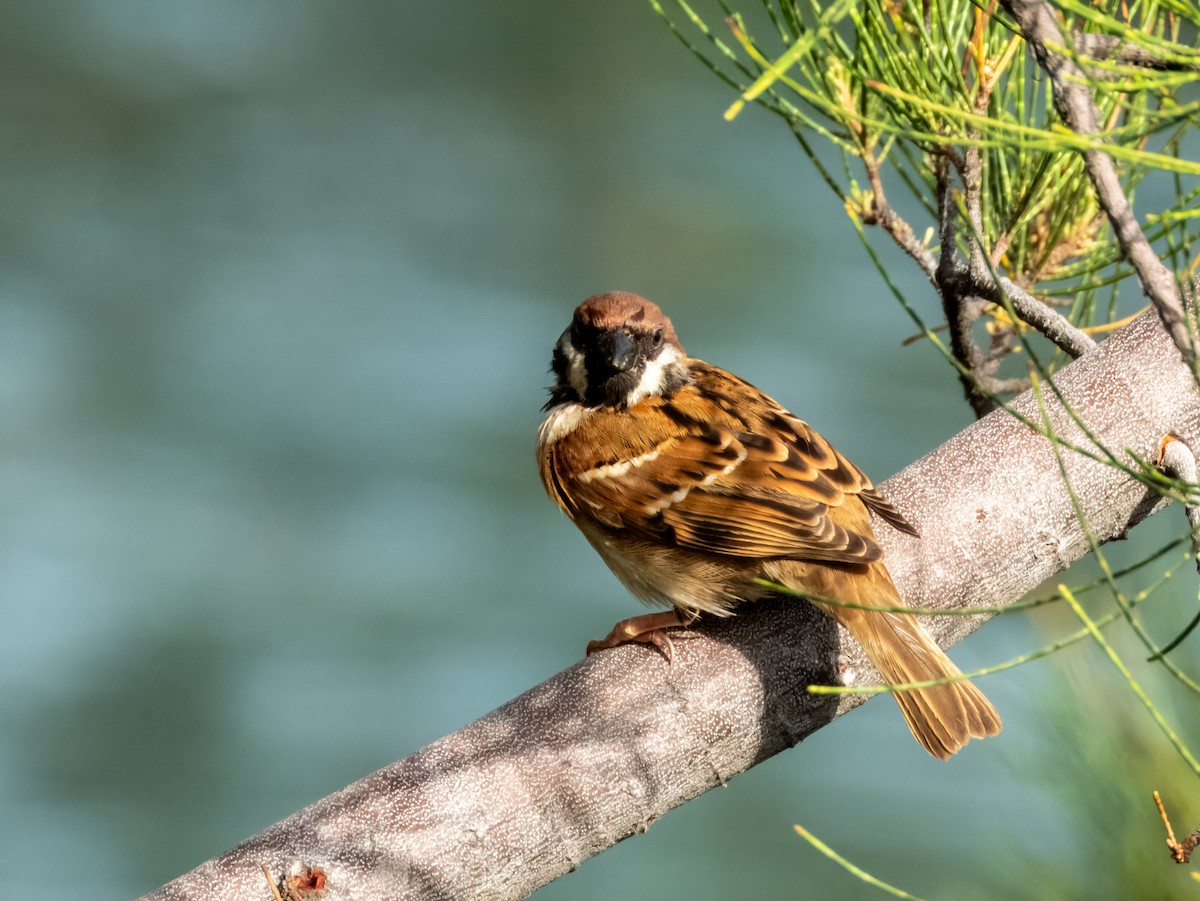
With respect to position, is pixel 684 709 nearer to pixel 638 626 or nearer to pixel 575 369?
pixel 638 626

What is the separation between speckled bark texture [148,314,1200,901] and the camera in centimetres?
142

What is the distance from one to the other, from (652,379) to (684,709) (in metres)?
0.91

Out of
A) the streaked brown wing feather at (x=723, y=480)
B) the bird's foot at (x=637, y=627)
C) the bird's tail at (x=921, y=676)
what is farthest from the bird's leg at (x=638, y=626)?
the bird's tail at (x=921, y=676)

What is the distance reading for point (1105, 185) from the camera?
887 mm

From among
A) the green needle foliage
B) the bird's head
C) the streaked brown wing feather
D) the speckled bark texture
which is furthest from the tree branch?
the bird's head

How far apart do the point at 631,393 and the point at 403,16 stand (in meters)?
3.50

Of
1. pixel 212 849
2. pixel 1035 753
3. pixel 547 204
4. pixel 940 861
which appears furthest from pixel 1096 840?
pixel 547 204

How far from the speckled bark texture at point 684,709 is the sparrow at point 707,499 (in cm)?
6

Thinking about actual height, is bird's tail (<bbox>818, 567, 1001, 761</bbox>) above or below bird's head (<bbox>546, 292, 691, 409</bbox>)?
below

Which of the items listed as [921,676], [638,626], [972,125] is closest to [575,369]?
[638,626]

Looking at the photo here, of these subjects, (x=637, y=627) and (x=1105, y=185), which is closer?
(x=1105, y=185)

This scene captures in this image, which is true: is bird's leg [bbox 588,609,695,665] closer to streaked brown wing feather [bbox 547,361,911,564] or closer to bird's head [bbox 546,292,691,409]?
streaked brown wing feather [bbox 547,361,911,564]

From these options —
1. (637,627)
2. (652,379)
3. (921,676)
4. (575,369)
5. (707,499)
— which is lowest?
(921,676)

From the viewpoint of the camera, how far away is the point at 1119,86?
0.91 meters
